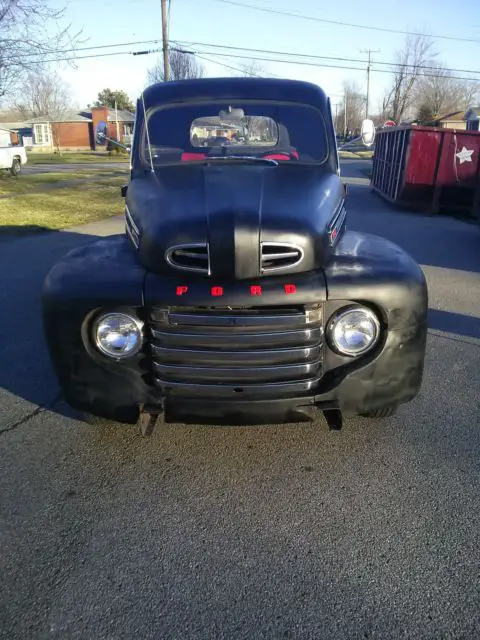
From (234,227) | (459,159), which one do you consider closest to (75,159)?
(459,159)

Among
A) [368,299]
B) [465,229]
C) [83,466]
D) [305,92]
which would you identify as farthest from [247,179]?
[465,229]

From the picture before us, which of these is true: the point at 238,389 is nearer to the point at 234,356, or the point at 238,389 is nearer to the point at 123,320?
the point at 234,356

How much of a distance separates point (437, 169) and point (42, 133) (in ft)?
217

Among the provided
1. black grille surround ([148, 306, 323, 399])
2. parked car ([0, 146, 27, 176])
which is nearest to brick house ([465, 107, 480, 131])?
parked car ([0, 146, 27, 176])

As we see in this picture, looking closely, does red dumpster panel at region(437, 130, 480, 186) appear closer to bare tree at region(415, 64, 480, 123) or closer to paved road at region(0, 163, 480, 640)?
paved road at region(0, 163, 480, 640)

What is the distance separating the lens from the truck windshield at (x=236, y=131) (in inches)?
167

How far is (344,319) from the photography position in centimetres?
282

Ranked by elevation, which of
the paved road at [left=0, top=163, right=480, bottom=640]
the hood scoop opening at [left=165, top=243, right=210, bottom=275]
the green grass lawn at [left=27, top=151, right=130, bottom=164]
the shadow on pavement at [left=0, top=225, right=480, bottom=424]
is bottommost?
the green grass lawn at [left=27, top=151, right=130, bottom=164]

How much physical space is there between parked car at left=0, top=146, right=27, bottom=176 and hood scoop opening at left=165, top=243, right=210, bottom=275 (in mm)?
24763

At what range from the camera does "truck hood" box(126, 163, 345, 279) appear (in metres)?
2.78

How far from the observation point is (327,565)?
241 centimetres

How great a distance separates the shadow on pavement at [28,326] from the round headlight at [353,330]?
1997mm

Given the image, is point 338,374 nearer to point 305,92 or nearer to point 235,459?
point 235,459

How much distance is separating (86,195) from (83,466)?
15916mm
